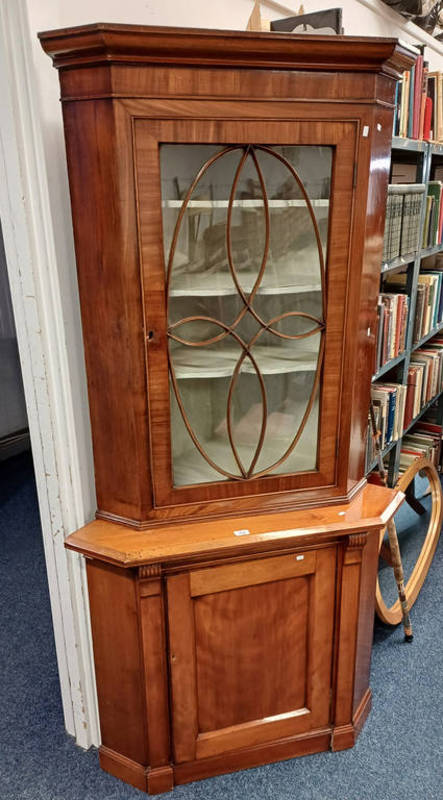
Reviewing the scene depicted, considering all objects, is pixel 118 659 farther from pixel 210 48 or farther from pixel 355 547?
pixel 210 48

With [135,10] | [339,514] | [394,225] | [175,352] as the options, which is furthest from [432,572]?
[135,10]

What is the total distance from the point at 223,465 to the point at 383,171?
2.68ft

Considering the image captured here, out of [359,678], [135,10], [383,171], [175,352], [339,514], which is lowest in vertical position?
[359,678]

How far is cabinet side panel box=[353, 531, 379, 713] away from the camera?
173 centimetres

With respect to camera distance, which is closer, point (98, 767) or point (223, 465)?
point (223, 465)

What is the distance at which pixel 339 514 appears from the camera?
5.22ft

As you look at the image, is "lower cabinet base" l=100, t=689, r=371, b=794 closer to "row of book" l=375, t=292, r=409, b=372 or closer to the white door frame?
the white door frame

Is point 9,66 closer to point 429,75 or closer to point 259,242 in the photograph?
point 259,242

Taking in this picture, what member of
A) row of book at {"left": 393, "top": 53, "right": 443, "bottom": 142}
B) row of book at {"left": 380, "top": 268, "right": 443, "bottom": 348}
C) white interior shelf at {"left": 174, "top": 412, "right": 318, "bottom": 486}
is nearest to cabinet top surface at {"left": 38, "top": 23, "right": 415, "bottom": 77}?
white interior shelf at {"left": 174, "top": 412, "right": 318, "bottom": 486}

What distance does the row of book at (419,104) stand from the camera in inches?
86.3

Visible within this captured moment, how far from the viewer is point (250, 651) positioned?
1666 mm

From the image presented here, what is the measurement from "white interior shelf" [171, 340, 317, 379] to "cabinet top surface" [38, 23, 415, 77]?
1.98 ft

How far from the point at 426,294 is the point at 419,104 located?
760 mm

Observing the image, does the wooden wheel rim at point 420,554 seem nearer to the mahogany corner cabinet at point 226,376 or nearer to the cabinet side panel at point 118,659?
the mahogany corner cabinet at point 226,376
